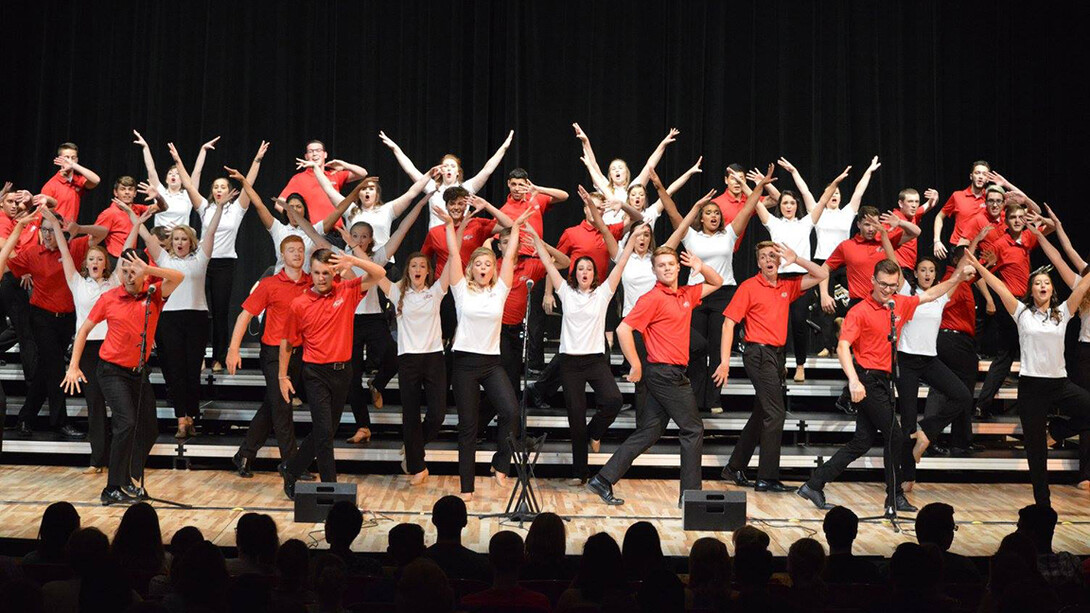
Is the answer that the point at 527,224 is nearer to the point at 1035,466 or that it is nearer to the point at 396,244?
the point at 396,244

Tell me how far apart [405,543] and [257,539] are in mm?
659

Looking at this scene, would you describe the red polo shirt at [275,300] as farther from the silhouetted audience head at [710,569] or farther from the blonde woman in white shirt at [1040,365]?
the blonde woman in white shirt at [1040,365]

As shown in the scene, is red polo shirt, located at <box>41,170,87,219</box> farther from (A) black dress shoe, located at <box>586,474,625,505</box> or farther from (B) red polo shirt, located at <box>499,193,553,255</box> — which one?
(A) black dress shoe, located at <box>586,474,625,505</box>

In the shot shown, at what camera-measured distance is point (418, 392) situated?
8273 mm

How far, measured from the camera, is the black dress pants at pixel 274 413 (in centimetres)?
809

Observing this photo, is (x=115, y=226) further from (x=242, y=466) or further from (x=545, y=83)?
(x=545, y=83)

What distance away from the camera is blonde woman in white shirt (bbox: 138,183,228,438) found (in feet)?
28.6

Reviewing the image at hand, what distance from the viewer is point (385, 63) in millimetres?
12461

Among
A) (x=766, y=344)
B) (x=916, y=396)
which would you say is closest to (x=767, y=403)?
(x=766, y=344)

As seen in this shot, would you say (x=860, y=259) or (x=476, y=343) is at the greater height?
(x=860, y=259)

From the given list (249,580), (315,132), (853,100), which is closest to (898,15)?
(853,100)

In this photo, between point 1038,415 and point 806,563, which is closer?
point 806,563

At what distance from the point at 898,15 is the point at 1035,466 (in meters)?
6.30

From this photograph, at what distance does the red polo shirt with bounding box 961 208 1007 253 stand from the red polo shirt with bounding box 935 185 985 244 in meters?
0.07
